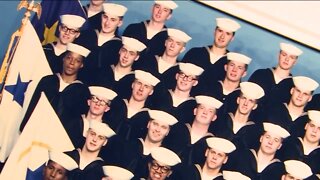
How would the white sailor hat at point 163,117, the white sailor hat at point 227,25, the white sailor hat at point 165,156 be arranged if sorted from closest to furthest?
the white sailor hat at point 165,156 → the white sailor hat at point 163,117 → the white sailor hat at point 227,25

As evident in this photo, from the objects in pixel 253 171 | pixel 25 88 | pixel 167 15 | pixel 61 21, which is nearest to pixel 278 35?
pixel 167 15

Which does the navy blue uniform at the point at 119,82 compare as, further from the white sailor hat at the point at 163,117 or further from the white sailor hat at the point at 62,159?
the white sailor hat at the point at 62,159

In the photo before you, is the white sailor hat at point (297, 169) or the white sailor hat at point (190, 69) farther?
the white sailor hat at point (190, 69)

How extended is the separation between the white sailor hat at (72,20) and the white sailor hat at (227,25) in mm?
1145

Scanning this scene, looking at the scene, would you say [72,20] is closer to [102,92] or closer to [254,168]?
[102,92]

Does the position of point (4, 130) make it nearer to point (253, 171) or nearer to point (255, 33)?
point (253, 171)

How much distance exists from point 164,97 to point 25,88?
42.9 inches

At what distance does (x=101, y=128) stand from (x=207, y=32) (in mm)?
1531

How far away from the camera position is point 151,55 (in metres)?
5.35

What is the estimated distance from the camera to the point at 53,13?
18.3 feet

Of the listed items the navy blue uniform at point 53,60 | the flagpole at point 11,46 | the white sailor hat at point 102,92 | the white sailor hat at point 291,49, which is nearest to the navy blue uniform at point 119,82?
the white sailor hat at point 102,92

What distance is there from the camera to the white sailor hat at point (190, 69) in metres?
5.12

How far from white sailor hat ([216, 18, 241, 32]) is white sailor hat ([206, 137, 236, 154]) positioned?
111cm

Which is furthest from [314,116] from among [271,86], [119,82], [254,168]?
[119,82]
